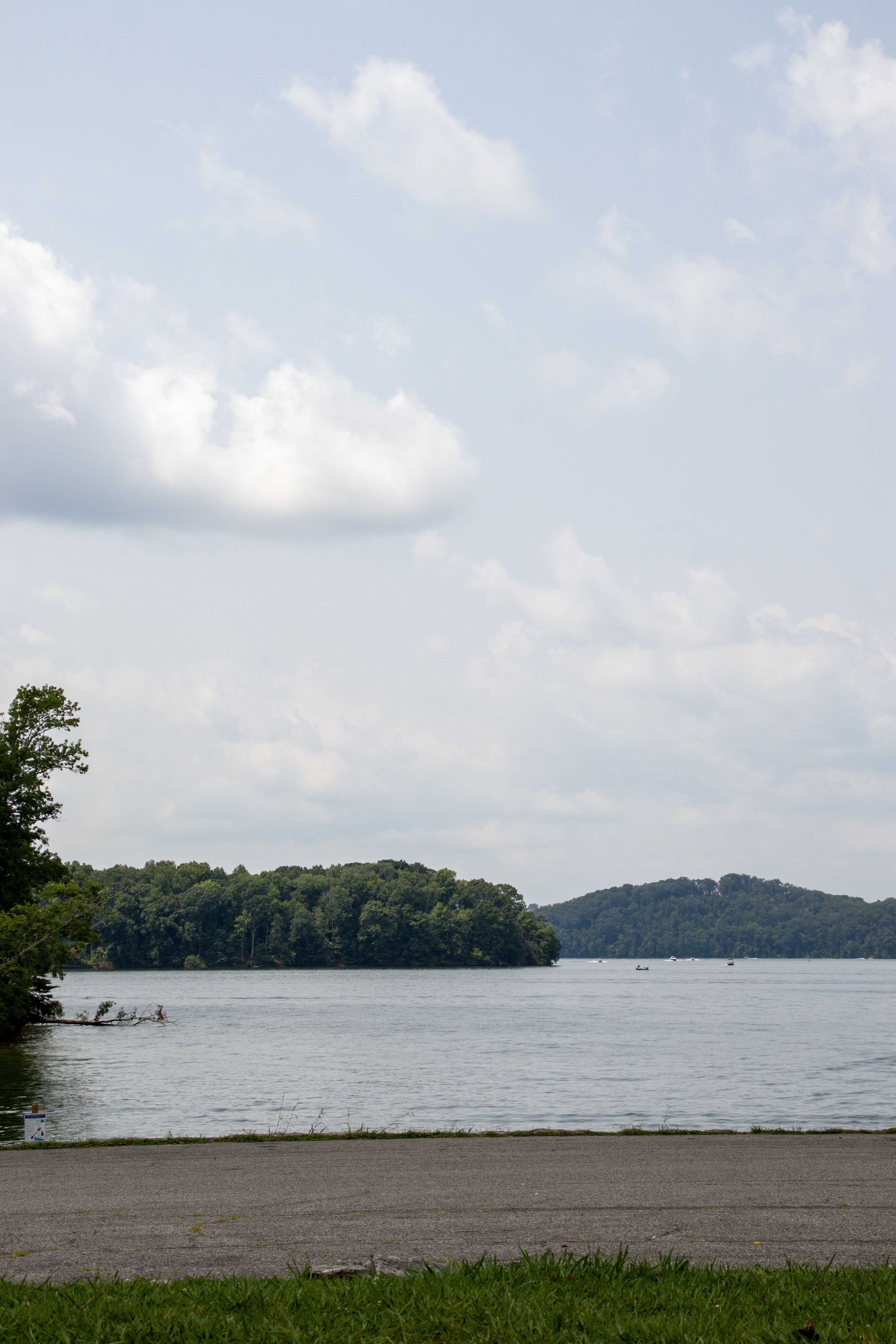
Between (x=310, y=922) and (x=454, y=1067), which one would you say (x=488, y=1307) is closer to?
(x=454, y=1067)

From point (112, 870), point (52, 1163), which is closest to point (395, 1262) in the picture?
point (52, 1163)

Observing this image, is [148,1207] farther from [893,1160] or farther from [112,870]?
[112,870]

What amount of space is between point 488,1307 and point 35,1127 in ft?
44.0

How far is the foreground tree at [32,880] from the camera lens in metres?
40.5

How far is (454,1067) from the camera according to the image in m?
39.9

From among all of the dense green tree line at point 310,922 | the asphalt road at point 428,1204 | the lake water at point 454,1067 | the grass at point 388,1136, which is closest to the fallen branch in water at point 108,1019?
the lake water at point 454,1067

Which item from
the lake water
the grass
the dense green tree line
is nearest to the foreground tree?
the lake water

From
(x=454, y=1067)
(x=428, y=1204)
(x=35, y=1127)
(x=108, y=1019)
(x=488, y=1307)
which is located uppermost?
(x=488, y=1307)

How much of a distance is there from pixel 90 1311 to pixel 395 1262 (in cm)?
290

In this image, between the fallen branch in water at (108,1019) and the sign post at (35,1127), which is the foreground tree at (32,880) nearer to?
the fallen branch in water at (108,1019)

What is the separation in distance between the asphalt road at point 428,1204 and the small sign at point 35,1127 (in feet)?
3.92

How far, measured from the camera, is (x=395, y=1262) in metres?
9.53

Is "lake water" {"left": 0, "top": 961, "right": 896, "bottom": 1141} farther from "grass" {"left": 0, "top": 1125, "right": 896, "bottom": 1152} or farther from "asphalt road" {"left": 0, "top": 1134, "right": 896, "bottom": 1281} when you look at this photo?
"asphalt road" {"left": 0, "top": 1134, "right": 896, "bottom": 1281}

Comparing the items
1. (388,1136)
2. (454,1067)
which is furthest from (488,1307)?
(454,1067)
